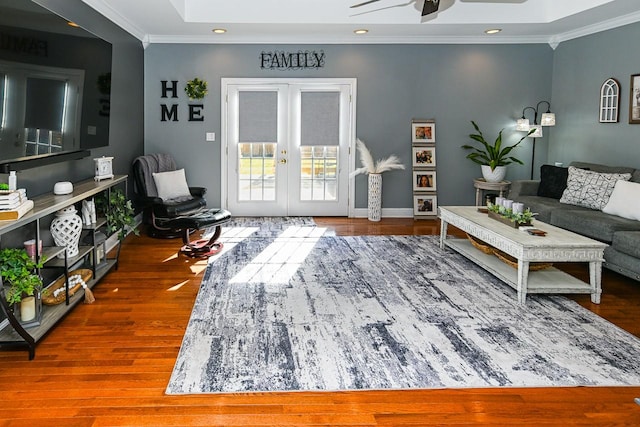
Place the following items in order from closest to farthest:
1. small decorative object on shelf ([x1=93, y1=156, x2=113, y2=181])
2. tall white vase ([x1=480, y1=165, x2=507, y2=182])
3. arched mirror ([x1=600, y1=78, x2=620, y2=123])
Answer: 1. small decorative object on shelf ([x1=93, y1=156, x2=113, y2=181])
2. arched mirror ([x1=600, y1=78, x2=620, y2=123])
3. tall white vase ([x1=480, y1=165, x2=507, y2=182])

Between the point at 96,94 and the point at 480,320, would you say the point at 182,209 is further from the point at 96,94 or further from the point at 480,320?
the point at 480,320

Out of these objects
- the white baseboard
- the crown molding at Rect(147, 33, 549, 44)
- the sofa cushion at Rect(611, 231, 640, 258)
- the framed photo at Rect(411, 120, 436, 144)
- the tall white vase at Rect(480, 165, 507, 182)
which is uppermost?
the crown molding at Rect(147, 33, 549, 44)

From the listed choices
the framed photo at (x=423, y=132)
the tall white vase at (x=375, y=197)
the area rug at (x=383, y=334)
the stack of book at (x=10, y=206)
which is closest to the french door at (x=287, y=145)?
the tall white vase at (x=375, y=197)

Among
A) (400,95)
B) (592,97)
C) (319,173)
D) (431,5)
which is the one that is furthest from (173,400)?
(592,97)

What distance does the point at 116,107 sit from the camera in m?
6.21

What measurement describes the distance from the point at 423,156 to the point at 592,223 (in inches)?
121

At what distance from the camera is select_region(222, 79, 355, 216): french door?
307 inches

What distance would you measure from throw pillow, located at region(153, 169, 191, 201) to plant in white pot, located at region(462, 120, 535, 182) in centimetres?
392

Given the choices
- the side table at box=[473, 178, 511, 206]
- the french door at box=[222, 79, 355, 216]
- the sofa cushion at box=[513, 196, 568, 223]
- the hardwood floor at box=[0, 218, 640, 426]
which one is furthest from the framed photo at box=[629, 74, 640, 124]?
the hardwood floor at box=[0, 218, 640, 426]

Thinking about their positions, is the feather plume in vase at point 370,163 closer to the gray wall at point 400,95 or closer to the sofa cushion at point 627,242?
the gray wall at point 400,95

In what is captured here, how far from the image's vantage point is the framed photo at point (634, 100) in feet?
20.0

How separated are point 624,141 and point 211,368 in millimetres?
5490

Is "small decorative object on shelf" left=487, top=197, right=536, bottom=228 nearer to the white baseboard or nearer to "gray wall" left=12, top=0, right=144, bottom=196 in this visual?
the white baseboard

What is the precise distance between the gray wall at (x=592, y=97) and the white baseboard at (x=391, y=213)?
85.2 inches
